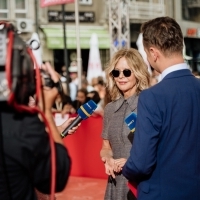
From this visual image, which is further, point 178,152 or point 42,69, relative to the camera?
point 178,152

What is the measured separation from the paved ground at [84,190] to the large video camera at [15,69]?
244 inches

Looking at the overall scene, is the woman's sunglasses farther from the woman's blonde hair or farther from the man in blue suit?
the man in blue suit

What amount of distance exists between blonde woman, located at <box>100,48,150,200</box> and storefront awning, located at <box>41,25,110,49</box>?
21.0 m

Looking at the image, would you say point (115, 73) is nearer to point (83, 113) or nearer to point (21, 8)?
point (83, 113)

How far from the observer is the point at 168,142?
3074mm

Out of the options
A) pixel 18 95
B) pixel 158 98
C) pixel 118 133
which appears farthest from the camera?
pixel 118 133

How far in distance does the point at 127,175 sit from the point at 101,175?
6.42 metres

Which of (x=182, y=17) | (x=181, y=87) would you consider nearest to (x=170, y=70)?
(x=181, y=87)

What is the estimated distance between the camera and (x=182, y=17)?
30.6 metres

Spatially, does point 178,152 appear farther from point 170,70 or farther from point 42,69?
point 42,69

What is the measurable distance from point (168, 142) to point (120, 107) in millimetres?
1164

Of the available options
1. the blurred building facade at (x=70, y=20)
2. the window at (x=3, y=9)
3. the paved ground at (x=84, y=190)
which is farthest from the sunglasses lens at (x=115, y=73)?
the window at (x=3, y=9)

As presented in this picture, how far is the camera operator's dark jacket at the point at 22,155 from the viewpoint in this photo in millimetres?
2369

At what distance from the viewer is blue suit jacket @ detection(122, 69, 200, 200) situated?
120 inches
